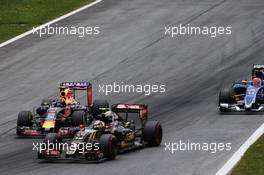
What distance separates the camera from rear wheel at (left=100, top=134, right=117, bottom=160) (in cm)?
2567

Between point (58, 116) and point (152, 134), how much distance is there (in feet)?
14.5

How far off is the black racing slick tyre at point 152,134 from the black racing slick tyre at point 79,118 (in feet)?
9.12

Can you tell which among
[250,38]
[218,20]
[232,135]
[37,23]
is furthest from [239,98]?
[37,23]

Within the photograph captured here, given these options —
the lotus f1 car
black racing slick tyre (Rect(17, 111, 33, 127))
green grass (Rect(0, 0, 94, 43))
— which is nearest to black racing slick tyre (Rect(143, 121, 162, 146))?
the lotus f1 car

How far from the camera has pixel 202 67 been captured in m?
41.2

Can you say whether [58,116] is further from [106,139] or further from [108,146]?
[108,146]

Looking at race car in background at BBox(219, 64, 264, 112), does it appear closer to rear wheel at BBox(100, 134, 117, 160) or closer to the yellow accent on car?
the yellow accent on car

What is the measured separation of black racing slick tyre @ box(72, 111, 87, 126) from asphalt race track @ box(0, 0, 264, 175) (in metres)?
1.82

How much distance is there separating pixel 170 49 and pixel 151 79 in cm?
483

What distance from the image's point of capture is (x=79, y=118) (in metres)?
30.3

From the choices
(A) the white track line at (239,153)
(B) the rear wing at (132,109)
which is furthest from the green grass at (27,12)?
(A) the white track line at (239,153)

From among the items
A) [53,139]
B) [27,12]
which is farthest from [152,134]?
[27,12]

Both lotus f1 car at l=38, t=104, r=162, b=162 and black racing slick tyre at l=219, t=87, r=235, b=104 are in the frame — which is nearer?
lotus f1 car at l=38, t=104, r=162, b=162

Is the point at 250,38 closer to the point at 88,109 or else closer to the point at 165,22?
the point at 165,22
